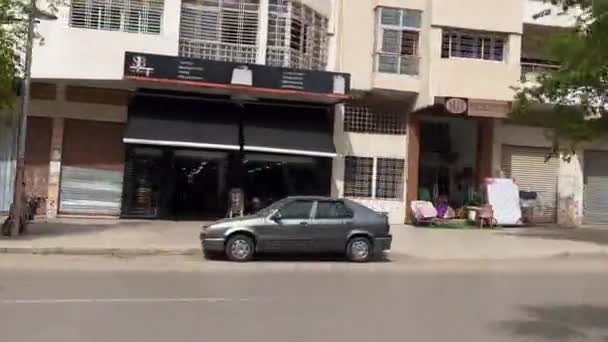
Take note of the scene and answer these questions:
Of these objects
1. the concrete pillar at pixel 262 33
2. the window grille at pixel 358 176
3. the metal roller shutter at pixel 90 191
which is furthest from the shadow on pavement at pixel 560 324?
the metal roller shutter at pixel 90 191

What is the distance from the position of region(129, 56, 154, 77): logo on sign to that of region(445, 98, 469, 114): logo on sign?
31.9ft

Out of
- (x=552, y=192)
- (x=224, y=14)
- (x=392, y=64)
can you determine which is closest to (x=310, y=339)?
(x=224, y=14)

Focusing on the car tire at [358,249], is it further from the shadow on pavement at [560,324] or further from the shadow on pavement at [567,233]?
the shadow on pavement at [567,233]

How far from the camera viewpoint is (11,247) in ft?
51.2

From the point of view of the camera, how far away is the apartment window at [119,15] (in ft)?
71.7

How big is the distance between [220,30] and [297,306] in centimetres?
1498

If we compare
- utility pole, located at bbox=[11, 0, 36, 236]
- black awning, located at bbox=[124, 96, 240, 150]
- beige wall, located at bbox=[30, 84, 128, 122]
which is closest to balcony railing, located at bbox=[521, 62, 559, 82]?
black awning, located at bbox=[124, 96, 240, 150]

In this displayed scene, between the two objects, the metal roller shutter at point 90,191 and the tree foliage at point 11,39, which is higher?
the tree foliage at point 11,39

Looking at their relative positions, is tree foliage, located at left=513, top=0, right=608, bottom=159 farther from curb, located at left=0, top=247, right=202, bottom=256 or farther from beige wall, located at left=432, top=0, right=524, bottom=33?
curb, located at left=0, top=247, right=202, bottom=256

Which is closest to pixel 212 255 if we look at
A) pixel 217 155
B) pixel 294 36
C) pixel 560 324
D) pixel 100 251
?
pixel 100 251

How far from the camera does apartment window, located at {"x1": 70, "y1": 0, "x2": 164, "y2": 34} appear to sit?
71.7ft

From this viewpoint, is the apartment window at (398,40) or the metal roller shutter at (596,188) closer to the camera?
the apartment window at (398,40)

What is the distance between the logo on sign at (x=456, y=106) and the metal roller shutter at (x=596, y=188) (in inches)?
270

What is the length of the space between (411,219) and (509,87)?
5550mm
